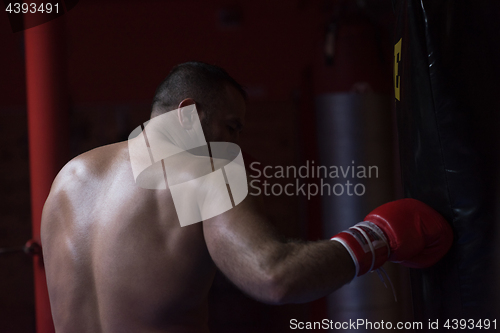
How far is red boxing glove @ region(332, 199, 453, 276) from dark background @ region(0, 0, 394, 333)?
7.16 feet

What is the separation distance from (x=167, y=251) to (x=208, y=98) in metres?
0.43

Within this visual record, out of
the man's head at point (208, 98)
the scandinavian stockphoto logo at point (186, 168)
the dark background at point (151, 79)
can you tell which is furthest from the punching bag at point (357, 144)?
the dark background at point (151, 79)

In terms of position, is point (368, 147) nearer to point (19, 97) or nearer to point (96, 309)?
point (96, 309)

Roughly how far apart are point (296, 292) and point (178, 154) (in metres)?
0.40

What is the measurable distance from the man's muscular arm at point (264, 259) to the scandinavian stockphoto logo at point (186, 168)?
35mm

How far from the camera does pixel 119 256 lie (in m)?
0.94

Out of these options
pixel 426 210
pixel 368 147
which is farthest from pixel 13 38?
pixel 426 210

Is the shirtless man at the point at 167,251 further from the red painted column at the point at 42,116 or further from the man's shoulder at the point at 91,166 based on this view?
the red painted column at the point at 42,116

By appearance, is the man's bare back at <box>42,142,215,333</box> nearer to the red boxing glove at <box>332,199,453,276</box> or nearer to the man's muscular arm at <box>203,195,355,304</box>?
the man's muscular arm at <box>203,195,355,304</box>

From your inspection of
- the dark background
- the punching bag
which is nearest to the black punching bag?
the punching bag

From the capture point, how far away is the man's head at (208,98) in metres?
1.13

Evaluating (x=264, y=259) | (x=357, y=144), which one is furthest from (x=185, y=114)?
(x=357, y=144)

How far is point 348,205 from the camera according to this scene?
6.49ft

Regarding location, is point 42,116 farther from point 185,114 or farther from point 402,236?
point 402,236
